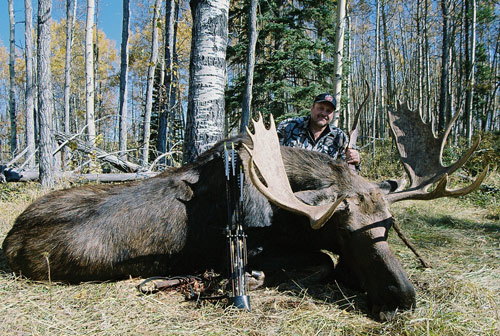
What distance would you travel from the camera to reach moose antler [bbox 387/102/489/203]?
311 cm

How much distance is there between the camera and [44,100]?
664cm

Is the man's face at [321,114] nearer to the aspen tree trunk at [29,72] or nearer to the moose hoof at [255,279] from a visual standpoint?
the moose hoof at [255,279]

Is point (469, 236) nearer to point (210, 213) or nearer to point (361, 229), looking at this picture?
point (361, 229)

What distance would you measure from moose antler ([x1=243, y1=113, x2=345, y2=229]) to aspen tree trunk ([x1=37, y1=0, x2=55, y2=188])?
548 cm

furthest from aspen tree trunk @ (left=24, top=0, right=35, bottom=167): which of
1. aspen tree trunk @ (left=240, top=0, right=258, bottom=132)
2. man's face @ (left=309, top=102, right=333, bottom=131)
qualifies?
man's face @ (left=309, top=102, right=333, bottom=131)

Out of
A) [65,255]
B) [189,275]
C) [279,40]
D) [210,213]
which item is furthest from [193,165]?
[279,40]

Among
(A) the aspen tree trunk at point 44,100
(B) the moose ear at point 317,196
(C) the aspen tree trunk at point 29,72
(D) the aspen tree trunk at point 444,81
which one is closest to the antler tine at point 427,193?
(B) the moose ear at point 317,196

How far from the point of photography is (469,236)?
4.60 m

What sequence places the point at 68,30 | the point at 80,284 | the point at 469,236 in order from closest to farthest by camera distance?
the point at 80,284 → the point at 469,236 → the point at 68,30

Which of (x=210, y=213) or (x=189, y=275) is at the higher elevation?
(x=210, y=213)

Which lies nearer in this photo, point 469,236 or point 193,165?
point 193,165

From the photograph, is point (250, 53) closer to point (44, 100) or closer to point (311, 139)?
point (44, 100)

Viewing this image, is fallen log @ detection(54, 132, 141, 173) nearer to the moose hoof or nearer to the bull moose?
the bull moose

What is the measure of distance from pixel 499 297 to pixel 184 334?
239 centimetres
